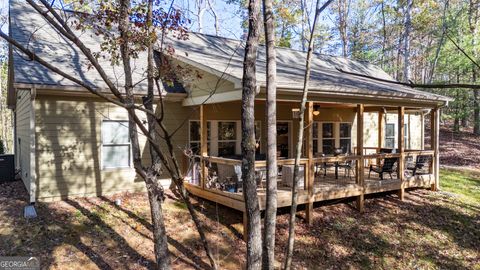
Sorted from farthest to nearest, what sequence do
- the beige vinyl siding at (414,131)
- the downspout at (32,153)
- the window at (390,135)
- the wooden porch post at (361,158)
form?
the beige vinyl siding at (414,131)
the window at (390,135)
the wooden porch post at (361,158)
the downspout at (32,153)

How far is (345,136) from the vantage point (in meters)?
14.7

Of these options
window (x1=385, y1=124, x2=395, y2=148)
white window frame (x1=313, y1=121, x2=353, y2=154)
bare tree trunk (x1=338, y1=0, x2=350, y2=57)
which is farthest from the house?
bare tree trunk (x1=338, y1=0, x2=350, y2=57)

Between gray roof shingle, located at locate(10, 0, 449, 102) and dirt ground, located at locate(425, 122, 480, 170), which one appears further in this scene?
dirt ground, located at locate(425, 122, 480, 170)

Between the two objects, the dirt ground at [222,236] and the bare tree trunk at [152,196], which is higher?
the bare tree trunk at [152,196]

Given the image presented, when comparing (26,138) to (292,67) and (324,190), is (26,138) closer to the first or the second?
(292,67)

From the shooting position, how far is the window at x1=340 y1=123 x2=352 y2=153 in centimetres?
1458

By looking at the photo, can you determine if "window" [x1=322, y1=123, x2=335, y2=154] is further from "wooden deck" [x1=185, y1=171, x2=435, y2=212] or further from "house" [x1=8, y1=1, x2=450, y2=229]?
"wooden deck" [x1=185, y1=171, x2=435, y2=212]

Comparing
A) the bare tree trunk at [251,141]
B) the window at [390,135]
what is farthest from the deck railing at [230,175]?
the window at [390,135]

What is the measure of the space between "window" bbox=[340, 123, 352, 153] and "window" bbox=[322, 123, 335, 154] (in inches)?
20.9

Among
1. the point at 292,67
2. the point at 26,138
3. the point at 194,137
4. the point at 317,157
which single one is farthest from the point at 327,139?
the point at 26,138

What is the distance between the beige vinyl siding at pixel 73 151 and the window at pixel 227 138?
8.57 ft

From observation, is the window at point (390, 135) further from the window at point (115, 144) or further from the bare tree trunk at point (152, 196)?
the bare tree trunk at point (152, 196)

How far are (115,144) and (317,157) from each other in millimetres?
5515

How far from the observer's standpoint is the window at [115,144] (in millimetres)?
9328
